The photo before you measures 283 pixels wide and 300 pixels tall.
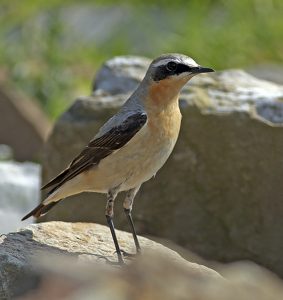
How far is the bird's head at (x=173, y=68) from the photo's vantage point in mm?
5977

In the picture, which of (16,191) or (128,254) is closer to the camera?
(128,254)

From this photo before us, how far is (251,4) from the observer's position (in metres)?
12.0

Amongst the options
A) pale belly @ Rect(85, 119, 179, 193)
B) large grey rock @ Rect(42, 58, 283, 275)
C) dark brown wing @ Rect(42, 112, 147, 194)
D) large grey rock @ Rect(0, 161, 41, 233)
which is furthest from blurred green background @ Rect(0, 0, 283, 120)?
pale belly @ Rect(85, 119, 179, 193)

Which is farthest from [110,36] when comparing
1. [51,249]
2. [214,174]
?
[51,249]

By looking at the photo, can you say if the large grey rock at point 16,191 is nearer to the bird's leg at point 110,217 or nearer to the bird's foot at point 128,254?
the bird's leg at point 110,217

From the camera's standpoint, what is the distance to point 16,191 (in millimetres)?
8992

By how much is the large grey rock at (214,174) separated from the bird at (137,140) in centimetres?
107

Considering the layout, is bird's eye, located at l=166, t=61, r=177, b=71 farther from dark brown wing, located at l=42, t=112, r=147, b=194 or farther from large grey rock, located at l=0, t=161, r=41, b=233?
large grey rock, located at l=0, t=161, r=41, b=233

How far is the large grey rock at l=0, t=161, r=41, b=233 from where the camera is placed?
28.1ft

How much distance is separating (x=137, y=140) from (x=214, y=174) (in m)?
1.44

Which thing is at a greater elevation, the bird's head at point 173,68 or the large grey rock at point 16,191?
the bird's head at point 173,68

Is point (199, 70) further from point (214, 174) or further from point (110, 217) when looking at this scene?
point (214, 174)

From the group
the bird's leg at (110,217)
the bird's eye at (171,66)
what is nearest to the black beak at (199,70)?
the bird's eye at (171,66)

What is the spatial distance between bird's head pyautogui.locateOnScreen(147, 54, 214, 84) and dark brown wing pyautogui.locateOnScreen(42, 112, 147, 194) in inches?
11.5
